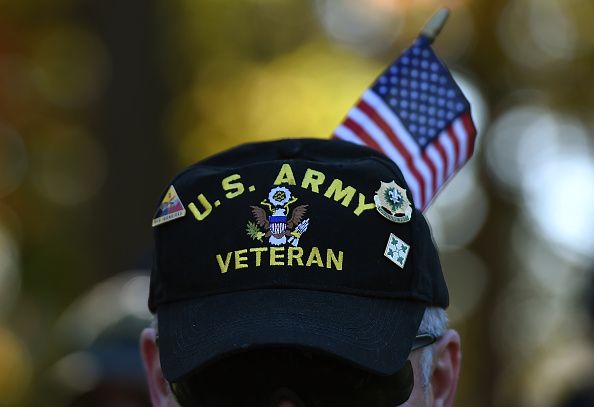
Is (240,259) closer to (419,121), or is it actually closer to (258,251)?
(258,251)

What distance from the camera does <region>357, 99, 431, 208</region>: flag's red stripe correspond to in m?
3.48

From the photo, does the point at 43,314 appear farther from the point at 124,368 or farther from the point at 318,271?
the point at 318,271

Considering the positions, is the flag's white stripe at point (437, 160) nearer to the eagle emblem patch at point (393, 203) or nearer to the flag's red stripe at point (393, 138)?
the flag's red stripe at point (393, 138)

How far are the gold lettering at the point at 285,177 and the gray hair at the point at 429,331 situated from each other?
386 millimetres

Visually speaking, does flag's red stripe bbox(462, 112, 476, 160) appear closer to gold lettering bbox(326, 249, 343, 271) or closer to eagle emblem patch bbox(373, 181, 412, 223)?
eagle emblem patch bbox(373, 181, 412, 223)

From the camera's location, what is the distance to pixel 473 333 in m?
16.2

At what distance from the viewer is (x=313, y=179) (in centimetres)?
274

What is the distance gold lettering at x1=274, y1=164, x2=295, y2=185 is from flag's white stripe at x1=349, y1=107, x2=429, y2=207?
73cm

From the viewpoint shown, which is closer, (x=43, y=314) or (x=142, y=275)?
(x=142, y=275)

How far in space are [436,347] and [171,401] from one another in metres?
0.58

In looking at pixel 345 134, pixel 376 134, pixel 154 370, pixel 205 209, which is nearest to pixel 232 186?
pixel 205 209

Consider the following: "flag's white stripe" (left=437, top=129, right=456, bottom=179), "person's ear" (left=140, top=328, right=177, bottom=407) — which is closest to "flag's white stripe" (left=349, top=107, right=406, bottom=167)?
"flag's white stripe" (left=437, top=129, right=456, bottom=179)

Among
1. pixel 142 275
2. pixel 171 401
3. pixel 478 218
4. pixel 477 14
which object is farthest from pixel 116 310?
pixel 478 218

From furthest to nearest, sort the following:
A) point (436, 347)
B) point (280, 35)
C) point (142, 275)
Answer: point (280, 35), point (142, 275), point (436, 347)
